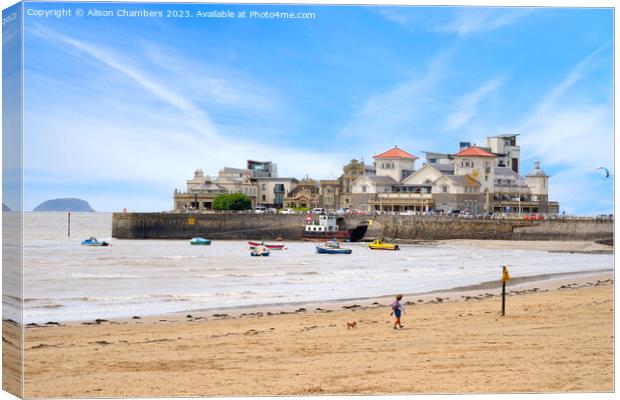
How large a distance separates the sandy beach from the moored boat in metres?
38.6

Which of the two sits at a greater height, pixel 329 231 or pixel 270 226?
pixel 270 226

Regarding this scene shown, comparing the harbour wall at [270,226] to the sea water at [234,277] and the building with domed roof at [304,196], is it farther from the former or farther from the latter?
the sea water at [234,277]

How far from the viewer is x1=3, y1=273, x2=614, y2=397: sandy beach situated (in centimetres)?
1167

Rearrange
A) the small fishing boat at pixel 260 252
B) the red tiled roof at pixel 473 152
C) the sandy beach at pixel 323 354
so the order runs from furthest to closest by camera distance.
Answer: the red tiled roof at pixel 473 152
the small fishing boat at pixel 260 252
the sandy beach at pixel 323 354

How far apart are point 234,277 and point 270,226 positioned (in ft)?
102

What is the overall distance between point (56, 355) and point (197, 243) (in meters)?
38.7

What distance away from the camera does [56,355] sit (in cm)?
1290

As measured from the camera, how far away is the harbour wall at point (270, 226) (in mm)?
55656

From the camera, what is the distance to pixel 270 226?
192ft

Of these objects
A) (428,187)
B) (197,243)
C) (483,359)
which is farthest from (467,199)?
(483,359)

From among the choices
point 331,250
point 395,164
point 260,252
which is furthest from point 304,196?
point 260,252

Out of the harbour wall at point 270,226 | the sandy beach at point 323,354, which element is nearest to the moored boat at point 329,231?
the harbour wall at point 270,226

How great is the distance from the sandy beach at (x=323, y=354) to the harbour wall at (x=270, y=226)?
124 feet

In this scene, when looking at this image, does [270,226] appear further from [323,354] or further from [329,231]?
[323,354]
